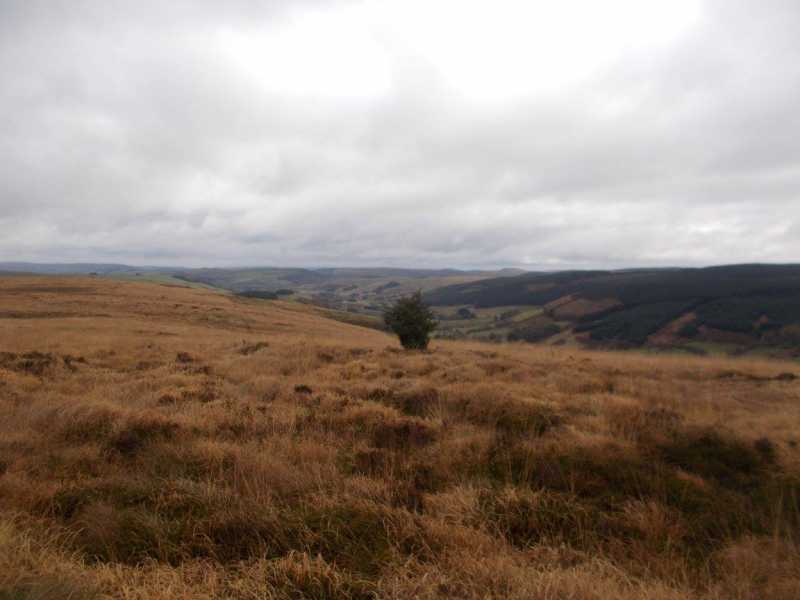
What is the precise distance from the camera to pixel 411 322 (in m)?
20.6

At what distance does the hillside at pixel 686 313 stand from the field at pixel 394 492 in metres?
59.4

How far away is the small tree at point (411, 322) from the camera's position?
20453mm

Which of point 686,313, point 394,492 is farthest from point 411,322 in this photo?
point 686,313

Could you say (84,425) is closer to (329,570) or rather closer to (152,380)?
(152,380)

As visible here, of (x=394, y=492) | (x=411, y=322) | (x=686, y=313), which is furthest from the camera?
(x=686, y=313)

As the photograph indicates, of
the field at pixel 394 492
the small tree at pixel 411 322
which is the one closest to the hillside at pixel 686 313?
the small tree at pixel 411 322

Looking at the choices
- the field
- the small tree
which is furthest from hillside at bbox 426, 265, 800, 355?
the field

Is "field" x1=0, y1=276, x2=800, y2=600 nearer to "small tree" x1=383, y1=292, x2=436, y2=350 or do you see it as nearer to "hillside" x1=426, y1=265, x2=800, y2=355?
"small tree" x1=383, y1=292, x2=436, y2=350

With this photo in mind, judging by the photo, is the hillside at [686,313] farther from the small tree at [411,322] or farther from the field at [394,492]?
the field at [394,492]

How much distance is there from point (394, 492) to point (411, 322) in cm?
1617

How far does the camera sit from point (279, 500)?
14.0 feet

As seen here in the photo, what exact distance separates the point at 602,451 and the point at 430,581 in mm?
3368

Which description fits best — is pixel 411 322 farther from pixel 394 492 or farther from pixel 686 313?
pixel 686 313

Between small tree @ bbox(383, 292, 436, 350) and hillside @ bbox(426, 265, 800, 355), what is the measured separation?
51794 millimetres
